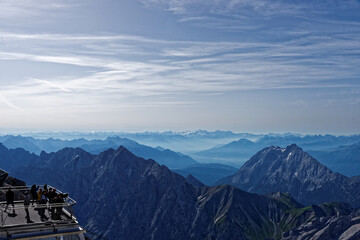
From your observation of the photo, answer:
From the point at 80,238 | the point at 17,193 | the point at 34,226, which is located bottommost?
the point at 17,193

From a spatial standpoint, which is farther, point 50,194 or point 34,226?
point 50,194

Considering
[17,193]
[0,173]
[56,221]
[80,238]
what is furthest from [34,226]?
[17,193]

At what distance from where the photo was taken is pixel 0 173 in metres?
32.4

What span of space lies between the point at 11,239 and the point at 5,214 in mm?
4158

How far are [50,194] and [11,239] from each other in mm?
7247

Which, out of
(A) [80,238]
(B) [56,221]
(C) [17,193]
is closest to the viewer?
(B) [56,221]

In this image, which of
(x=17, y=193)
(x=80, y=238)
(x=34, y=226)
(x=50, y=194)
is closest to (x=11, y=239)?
(x=34, y=226)

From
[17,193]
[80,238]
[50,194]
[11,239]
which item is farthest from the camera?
[17,193]

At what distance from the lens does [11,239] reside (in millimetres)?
16562

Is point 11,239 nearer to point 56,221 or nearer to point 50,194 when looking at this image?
point 56,221

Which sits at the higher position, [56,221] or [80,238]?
[56,221]

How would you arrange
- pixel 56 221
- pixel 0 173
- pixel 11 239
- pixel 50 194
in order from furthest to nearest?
pixel 0 173 → pixel 50 194 → pixel 56 221 → pixel 11 239

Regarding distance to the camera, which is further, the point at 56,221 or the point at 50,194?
the point at 50,194

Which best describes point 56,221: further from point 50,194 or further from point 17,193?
point 17,193
